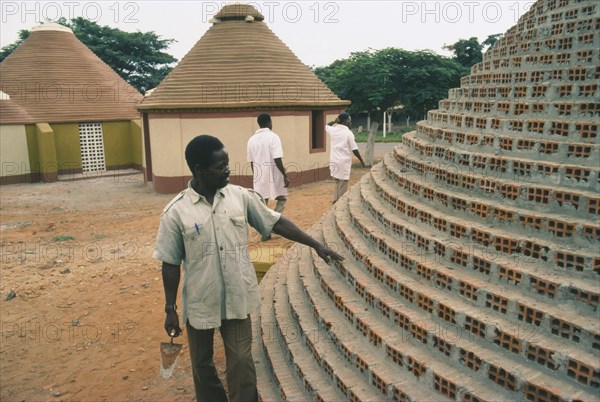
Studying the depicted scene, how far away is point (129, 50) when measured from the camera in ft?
100.0

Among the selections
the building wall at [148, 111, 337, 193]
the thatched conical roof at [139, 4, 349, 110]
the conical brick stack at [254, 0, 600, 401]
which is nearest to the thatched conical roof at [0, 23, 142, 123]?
the thatched conical roof at [139, 4, 349, 110]

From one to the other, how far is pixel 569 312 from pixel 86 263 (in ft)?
23.3

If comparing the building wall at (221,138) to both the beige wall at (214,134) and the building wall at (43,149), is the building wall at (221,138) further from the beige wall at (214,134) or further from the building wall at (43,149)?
the building wall at (43,149)

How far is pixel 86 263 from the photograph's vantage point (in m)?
7.61

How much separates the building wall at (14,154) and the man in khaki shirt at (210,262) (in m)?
16.9

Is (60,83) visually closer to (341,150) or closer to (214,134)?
(214,134)

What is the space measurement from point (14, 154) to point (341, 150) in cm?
1414

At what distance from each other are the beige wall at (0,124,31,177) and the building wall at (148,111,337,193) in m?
6.46

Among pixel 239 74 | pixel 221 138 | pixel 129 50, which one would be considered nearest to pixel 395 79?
pixel 239 74

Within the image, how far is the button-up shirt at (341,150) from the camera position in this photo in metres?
8.10

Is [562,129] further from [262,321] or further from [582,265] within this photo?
[262,321]

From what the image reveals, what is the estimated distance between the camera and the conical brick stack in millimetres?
2666

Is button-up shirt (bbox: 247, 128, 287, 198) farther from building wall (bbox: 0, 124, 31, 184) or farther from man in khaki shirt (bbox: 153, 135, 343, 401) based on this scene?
building wall (bbox: 0, 124, 31, 184)

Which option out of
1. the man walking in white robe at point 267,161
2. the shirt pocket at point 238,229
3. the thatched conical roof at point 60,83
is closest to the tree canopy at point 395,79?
the thatched conical roof at point 60,83
